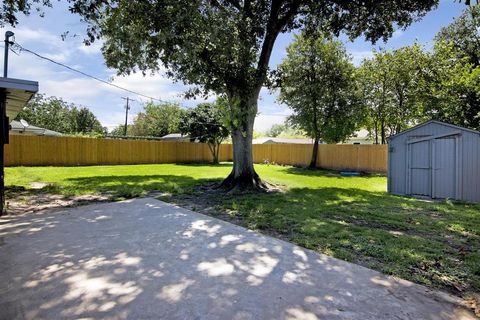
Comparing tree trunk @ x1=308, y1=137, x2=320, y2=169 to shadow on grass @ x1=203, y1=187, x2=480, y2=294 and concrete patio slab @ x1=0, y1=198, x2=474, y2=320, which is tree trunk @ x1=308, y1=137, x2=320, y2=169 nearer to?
shadow on grass @ x1=203, y1=187, x2=480, y2=294

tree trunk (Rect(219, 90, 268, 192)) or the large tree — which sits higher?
the large tree

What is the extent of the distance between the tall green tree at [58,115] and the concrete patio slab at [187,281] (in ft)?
98.5

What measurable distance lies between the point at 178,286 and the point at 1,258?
86.1 inches

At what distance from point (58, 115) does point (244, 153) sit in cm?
3327

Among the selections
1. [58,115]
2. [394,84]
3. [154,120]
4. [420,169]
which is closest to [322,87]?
[394,84]

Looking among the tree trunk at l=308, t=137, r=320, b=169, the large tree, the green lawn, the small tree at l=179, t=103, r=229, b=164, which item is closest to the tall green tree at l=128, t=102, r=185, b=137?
the small tree at l=179, t=103, r=229, b=164

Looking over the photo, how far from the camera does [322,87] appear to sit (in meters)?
16.5

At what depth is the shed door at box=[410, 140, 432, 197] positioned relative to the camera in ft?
27.1

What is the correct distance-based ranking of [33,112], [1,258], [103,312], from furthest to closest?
[33,112], [1,258], [103,312]

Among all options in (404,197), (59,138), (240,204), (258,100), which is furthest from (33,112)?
(404,197)

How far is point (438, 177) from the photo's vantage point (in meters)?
8.03

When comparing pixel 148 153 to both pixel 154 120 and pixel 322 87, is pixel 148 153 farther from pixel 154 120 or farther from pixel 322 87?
pixel 154 120

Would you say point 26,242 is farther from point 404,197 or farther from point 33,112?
point 33,112

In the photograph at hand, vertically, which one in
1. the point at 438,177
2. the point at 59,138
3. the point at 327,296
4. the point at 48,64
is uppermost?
the point at 48,64
